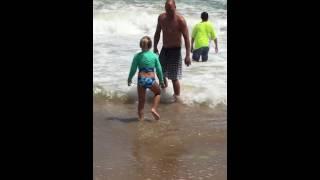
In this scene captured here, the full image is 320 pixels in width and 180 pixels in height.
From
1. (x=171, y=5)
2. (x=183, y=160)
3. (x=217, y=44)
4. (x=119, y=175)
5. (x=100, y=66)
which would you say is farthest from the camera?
(x=217, y=44)

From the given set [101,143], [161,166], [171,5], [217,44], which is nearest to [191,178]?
[161,166]

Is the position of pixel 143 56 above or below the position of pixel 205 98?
above

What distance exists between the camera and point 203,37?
8.25m

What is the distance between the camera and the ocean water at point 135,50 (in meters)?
7.42

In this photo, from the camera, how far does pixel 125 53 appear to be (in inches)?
318

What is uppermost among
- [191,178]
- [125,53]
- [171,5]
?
[171,5]

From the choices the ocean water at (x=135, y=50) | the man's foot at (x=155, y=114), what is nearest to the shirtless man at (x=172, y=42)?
the ocean water at (x=135, y=50)

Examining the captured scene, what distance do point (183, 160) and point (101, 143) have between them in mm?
965

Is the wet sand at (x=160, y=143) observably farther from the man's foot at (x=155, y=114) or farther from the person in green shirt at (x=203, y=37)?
the person in green shirt at (x=203, y=37)

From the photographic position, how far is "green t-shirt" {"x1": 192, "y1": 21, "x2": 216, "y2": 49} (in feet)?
27.0

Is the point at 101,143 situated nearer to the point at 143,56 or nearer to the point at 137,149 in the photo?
the point at 137,149

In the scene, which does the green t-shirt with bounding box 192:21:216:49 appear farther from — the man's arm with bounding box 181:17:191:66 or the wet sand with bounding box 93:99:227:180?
the wet sand with bounding box 93:99:227:180

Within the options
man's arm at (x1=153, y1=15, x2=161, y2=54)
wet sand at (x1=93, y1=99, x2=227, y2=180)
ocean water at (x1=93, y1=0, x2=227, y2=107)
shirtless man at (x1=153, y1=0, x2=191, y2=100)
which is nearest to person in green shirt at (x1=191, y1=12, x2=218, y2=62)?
ocean water at (x1=93, y1=0, x2=227, y2=107)

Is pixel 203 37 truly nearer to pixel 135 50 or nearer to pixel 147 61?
pixel 135 50
